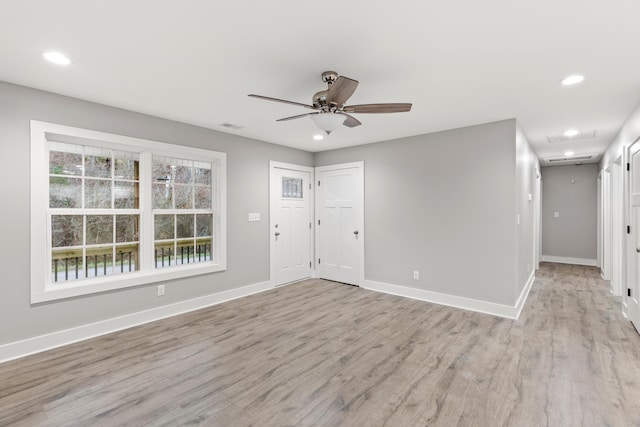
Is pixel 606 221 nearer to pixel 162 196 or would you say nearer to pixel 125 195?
pixel 162 196

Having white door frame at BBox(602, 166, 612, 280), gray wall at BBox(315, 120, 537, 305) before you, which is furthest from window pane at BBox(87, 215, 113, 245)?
white door frame at BBox(602, 166, 612, 280)

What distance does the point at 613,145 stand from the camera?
485 centimetres

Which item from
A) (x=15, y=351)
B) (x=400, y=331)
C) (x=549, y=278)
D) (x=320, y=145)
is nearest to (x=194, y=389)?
(x=15, y=351)

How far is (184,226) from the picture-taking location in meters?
4.17

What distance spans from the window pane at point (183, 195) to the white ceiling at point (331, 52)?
38.7 inches

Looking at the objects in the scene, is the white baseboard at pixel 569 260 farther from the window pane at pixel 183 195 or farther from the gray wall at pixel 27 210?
the window pane at pixel 183 195

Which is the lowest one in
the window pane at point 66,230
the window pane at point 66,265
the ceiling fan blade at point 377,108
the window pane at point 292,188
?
the window pane at point 66,265

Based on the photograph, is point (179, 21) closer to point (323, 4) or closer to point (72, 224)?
point (323, 4)

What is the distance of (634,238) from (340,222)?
3.82 m

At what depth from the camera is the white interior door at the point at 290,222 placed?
205 inches

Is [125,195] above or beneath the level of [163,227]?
above

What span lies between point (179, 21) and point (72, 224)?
2.57 metres

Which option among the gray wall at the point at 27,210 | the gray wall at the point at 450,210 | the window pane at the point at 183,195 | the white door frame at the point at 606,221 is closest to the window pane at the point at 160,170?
the window pane at the point at 183,195

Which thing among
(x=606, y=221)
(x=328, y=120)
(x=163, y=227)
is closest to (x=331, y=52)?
(x=328, y=120)
